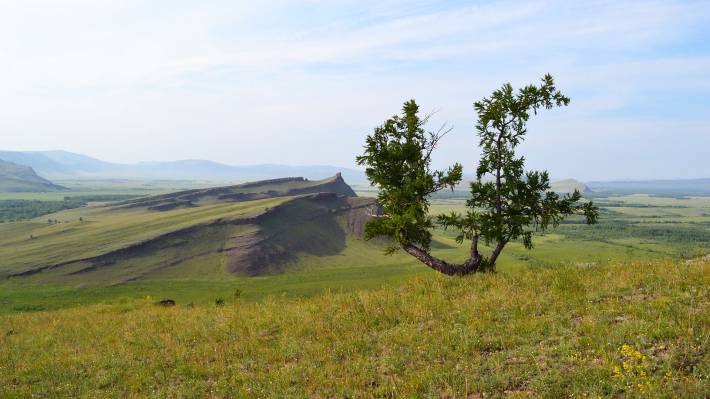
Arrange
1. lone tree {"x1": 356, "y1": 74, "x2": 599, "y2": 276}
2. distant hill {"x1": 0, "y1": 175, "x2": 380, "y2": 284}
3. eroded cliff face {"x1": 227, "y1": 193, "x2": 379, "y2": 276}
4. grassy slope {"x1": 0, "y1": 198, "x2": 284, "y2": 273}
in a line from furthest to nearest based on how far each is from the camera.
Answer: eroded cliff face {"x1": 227, "y1": 193, "x2": 379, "y2": 276}
grassy slope {"x1": 0, "y1": 198, "x2": 284, "y2": 273}
distant hill {"x1": 0, "y1": 175, "x2": 380, "y2": 284}
lone tree {"x1": 356, "y1": 74, "x2": 599, "y2": 276}

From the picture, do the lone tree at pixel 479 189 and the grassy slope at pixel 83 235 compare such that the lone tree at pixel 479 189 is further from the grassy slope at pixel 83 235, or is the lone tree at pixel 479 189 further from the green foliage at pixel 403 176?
the grassy slope at pixel 83 235

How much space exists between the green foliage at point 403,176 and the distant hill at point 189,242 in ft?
320

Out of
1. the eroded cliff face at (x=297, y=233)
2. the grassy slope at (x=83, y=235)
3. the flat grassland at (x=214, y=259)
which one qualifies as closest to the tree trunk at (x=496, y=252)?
the flat grassland at (x=214, y=259)

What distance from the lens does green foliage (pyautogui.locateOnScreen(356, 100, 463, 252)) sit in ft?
68.2

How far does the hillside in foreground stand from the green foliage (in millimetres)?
3090

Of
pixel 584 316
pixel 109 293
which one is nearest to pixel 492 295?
pixel 584 316

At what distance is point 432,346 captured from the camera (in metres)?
11.4

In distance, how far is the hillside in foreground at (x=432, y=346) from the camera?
887 cm

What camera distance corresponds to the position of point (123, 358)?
47.2 ft

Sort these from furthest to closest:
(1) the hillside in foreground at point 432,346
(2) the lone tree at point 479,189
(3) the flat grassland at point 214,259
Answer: (3) the flat grassland at point 214,259
(2) the lone tree at point 479,189
(1) the hillside in foreground at point 432,346

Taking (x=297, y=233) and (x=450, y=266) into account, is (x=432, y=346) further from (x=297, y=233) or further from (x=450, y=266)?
(x=297, y=233)

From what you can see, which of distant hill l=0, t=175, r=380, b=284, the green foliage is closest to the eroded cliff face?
distant hill l=0, t=175, r=380, b=284

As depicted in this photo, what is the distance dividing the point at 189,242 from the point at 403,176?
116679mm

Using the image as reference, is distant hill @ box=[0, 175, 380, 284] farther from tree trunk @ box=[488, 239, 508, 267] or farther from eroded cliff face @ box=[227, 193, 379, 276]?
tree trunk @ box=[488, 239, 508, 267]
